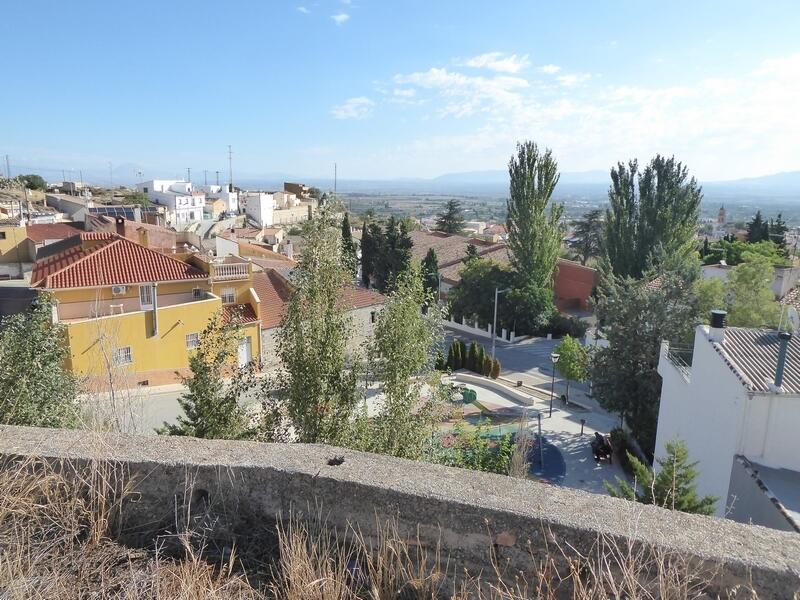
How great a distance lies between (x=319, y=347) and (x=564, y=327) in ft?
90.2

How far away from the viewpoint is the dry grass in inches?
105

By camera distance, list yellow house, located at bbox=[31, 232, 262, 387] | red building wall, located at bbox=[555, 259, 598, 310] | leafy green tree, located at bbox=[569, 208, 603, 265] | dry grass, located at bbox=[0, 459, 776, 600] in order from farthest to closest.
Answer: leafy green tree, located at bbox=[569, 208, 603, 265] → red building wall, located at bbox=[555, 259, 598, 310] → yellow house, located at bbox=[31, 232, 262, 387] → dry grass, located at bbox=[0, 459, 776, 600]

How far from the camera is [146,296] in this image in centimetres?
1803

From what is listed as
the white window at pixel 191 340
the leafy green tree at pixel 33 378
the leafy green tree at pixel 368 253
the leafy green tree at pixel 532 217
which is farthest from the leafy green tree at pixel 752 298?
the leafy green tree at pixel 368 253

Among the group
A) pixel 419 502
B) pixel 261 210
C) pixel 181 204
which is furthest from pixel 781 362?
pixel 261 210

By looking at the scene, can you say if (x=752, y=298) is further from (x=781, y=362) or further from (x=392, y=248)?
(x=392, y=248)

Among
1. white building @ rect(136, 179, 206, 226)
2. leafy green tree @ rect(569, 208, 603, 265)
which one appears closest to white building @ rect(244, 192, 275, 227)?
white building @ rect(136, 179, 206, 226)

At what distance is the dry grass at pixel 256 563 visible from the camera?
2664 millimetres

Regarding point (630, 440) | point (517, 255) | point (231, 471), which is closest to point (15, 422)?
point (231, 471)

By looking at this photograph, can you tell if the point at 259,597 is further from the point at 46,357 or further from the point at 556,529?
the point at 46,357

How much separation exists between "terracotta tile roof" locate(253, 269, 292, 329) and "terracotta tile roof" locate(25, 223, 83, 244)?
10.7 meters

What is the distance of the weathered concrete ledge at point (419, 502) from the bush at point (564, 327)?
95.0 feet

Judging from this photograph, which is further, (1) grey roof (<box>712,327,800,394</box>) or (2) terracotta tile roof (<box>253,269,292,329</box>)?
(2) terracotta tile roof (<box>253,269,292,329</box>)

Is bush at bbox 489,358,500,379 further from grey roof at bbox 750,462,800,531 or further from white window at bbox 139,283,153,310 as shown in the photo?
grey roof at bbox 750,462,800,531
